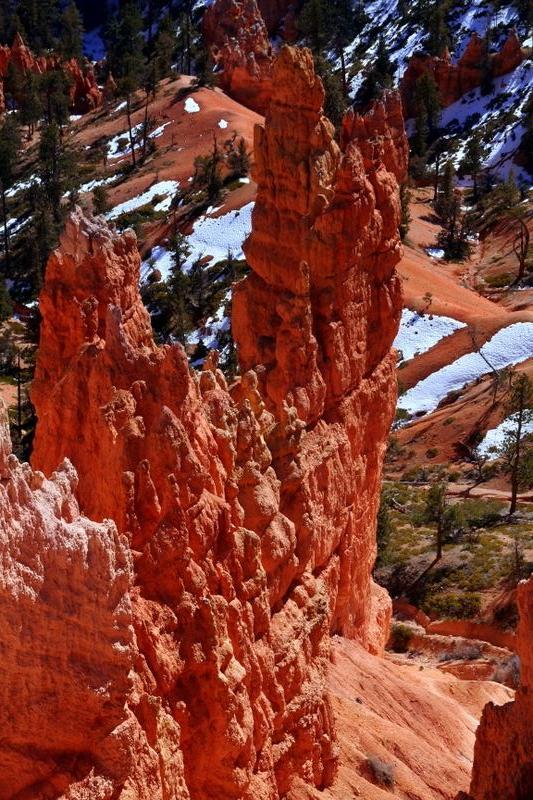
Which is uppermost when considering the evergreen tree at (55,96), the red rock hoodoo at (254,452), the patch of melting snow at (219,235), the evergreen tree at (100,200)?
the evergreen tree at (55,96)

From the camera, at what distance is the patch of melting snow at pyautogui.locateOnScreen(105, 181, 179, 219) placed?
285 ft

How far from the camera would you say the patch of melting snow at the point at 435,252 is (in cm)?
8638

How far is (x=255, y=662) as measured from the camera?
15.8 m

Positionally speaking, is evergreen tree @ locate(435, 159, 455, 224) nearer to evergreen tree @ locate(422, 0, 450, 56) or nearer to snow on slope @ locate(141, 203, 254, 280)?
snow on slope @ locate(141, 203, 254, 280)

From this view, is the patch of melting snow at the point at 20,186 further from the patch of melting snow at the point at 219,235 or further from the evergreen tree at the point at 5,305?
the evergreen tree at the point at 5,305

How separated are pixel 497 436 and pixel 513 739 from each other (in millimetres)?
40472

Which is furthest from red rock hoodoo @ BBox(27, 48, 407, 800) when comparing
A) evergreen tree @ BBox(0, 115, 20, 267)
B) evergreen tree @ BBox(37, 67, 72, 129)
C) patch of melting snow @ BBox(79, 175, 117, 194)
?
evergreen tree @ BBox(37, 67, 72, 129)

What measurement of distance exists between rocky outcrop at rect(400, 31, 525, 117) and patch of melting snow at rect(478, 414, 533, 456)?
202ft

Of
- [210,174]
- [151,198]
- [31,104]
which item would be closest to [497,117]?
[210,174]

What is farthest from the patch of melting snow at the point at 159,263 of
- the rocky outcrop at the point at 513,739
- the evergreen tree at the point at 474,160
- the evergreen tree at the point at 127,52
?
the rocky outcrop at the point at 513,739

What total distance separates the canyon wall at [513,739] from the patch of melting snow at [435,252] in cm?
6922

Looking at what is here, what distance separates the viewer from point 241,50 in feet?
363

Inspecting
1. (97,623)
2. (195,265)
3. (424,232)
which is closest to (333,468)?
(97,623)

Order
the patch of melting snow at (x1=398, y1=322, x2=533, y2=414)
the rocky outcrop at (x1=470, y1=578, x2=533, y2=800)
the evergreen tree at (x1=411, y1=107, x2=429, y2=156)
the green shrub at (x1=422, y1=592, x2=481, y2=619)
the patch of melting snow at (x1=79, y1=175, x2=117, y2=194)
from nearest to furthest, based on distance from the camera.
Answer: the rocky outcrop at (x1=470, y1=578, x2=533, y2=800) → the green shrub at (x1=422, y1=592, x2=481, y2=619) → the patch of melting snow at (x1=398, y1=322, x2=533, y2=414) → the patch of melting snow at (x1=79, y1=175, x2=117, y2=194) → the evergreen tree at (x1=411, y1=107, x2=429, y2=156)
